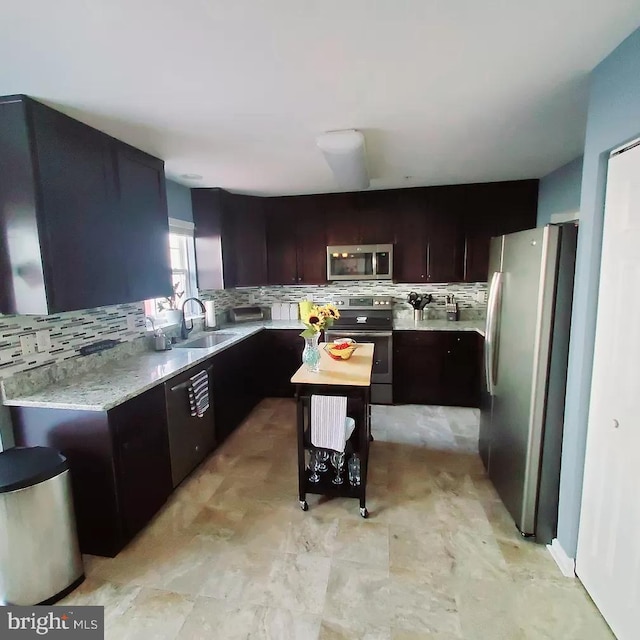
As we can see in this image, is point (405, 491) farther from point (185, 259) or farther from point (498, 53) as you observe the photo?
point (185, 259)

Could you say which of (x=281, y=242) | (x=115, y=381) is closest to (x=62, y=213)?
(x=115, y=381)

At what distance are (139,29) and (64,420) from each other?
179 cm

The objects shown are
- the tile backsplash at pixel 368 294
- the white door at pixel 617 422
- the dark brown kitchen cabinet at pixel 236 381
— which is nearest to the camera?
the white door at pixel 617 422

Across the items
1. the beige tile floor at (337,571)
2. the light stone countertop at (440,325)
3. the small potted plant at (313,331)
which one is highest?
the small potted plant at (313,331)

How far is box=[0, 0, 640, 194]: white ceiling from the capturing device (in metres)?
1.17

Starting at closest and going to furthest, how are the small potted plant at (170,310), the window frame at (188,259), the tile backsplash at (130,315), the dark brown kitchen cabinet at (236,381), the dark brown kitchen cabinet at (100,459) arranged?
the dark brown kitchen cabinet at (100,459), the tile backsplash at (130,315), the dark brown kitchen cabinet at (236,381), the small potted plant at (170,310), the window frame at (188,259)

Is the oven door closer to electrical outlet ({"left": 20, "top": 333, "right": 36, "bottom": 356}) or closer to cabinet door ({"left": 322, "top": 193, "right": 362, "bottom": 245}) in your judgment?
cabinet door ({"left": 322, "top": 193, "right": 362, "bottom": 245})

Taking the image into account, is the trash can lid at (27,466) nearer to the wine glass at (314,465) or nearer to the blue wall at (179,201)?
the wine glass at (314,465)

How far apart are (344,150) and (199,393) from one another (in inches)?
77.3

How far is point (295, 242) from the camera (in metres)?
4.14

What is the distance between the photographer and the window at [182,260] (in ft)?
11.3

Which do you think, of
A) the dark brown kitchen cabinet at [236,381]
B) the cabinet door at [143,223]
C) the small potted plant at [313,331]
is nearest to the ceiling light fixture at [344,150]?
the small potted plant at [313,331]

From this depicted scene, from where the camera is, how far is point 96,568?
5.90ft

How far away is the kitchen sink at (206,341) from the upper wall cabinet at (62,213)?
2.86ft
